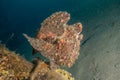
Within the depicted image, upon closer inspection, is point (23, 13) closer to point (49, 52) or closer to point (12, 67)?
point (49, 52)

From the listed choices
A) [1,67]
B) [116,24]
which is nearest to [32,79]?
[1,67]

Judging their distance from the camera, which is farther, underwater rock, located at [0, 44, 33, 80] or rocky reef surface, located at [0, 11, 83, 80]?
rocky reef surface, located at [0, 11, 83, 80]

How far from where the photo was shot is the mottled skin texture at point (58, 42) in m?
4.61

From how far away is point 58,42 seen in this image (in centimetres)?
459

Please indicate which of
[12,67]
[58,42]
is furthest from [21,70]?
[58,42]

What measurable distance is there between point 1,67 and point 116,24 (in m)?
4.89

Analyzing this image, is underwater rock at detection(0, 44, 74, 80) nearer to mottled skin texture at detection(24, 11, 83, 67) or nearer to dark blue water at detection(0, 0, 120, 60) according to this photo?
mottled skin texture at detection(24, 11, 83, 67)

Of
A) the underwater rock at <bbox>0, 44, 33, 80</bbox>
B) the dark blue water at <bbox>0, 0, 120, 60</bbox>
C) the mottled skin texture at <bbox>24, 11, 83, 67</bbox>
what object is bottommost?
the underwater rock at <bbox>0, 44, 33, 80</bbox>

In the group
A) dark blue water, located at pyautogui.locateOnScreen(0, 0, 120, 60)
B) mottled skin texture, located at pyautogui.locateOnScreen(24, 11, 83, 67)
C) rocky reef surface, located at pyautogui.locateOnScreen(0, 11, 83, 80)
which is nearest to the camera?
rocky reef surface, located at pyautogui.locateOnScreen(0, 11, 83, 80)

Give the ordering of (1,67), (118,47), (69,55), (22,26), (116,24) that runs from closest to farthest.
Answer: (1,67)
(69,55)
(118,47)
(116,24)
(22,26)

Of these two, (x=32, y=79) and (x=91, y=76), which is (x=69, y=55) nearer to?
(x=32, y=79)

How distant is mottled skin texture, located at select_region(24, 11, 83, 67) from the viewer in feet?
15.1

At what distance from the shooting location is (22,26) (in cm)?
2242

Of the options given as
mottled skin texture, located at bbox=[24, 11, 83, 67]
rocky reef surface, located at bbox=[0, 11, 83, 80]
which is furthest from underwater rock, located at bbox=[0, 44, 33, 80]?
mottled skin texture, located at bbox=[24, 11, 83, 67]
